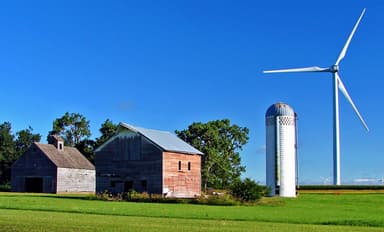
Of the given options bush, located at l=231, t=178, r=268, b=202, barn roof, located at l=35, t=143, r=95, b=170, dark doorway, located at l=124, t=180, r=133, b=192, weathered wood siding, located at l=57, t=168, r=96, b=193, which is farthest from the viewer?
barn roof, located at l=35, t=143, r=95, b=170

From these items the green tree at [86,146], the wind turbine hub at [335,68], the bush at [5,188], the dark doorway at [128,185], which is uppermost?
the wind turbine hub at [335,68]

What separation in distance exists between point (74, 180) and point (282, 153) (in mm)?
28348

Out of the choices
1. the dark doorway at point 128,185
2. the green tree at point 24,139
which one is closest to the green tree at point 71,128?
the green tree at point 24,139

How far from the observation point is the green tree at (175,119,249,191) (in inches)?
3113

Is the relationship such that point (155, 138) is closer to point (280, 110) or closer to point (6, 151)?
point (280, 110)

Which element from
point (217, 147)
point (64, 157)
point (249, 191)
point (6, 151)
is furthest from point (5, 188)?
point (249, 191)

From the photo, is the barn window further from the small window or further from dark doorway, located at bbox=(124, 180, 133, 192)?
dark doorway, located at bbox=(124, 180, 133, 192)

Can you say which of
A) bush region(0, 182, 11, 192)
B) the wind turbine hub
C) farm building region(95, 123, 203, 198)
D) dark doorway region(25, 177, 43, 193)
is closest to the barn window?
farm building region(95, 123, 203, 198)

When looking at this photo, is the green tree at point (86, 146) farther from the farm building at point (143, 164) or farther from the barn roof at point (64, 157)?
the farm building at point (143, 164)

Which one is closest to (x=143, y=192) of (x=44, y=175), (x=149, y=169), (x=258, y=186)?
(x=149, y=169)

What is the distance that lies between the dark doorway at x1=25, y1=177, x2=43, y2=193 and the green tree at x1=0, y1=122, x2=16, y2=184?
18.8m

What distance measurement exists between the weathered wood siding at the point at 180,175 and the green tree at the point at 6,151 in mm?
45305

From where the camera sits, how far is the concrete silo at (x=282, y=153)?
211 feet

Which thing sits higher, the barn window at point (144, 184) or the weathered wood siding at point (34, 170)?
the weathered wood siding at point (34, 170)
